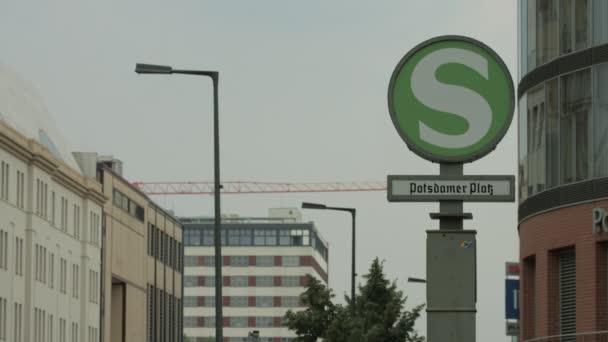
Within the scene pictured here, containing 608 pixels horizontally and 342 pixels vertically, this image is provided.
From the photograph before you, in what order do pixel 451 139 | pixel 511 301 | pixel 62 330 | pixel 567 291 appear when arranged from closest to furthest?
pixel 451 139 < pixel 567 291 < pixel 511 301 < pixel 62 330

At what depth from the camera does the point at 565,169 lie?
43438 mm

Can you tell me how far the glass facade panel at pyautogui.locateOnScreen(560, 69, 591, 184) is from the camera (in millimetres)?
42406

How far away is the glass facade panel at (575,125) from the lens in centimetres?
4241

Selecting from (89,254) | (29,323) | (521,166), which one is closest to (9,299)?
(29,323)

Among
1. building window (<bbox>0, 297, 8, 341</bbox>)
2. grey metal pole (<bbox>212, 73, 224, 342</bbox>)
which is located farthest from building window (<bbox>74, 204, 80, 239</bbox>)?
grey metal pole (<bbox>212, 73, 224, 342</bbox>)

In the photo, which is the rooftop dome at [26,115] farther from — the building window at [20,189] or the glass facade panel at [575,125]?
the glass facade panel at [575,125]

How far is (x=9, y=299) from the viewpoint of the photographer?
296ft

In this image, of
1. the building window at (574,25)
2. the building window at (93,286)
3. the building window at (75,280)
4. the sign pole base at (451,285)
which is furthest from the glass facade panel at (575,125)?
the building window at (93,286)

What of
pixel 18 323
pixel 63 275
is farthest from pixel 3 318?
pixel 63 275

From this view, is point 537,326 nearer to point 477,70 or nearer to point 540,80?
point 540,80

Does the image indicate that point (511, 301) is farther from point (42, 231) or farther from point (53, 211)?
point (53, 211)

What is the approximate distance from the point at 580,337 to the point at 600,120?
200 inches

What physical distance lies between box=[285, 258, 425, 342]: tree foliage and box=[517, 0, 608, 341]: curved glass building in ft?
57.2

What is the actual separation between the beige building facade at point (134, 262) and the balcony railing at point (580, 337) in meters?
72.8
